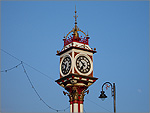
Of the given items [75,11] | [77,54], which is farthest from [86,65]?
[75,11]

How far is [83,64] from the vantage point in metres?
37.6

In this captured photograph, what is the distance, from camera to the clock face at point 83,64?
37.1 metres

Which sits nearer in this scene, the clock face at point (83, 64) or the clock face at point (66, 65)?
the clock face at point (83, 64)

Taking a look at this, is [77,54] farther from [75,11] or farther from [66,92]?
[75,11]

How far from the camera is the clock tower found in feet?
119

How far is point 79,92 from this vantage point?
36875mm

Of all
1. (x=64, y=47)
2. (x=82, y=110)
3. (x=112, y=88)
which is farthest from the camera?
(x=64, y=47)

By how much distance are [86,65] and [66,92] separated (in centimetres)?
443

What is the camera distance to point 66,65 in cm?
3784

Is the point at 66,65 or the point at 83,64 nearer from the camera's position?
the point at 83,64

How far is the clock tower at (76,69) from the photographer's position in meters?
36.3

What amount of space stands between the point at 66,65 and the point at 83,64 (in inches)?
88.5

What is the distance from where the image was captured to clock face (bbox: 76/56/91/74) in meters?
37.1

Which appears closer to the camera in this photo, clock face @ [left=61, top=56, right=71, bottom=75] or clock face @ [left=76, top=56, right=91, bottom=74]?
clock face @ [left=76, top=56, right=91, bottom=74]
